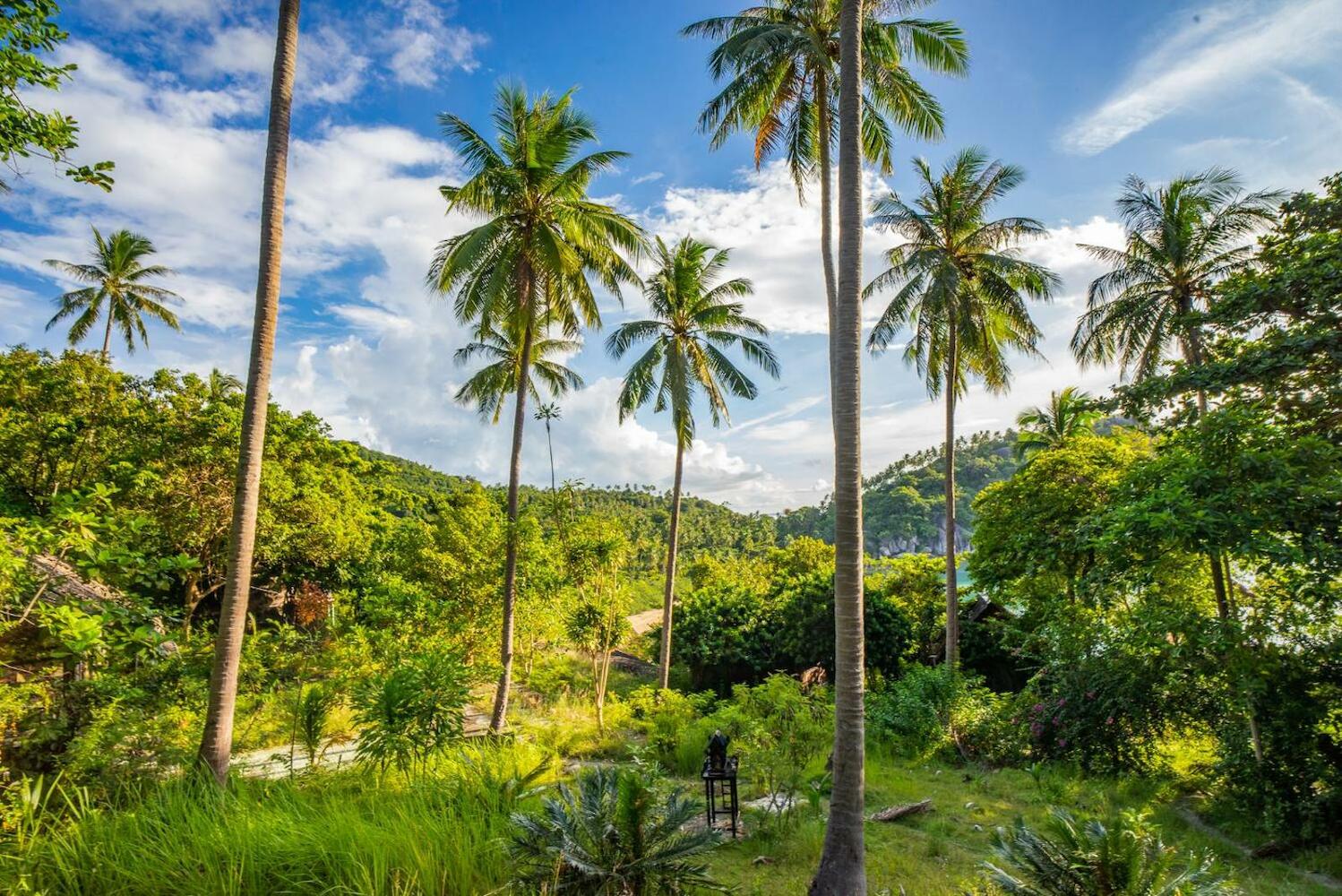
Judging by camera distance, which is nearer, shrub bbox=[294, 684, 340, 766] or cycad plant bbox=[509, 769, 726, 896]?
cycad plant bbox=[509, 769, 726, 896]

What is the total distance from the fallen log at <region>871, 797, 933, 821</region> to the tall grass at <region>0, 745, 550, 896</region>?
5.12 metres

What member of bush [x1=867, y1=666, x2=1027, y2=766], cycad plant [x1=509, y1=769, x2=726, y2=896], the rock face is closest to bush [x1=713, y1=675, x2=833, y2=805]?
bush [x1=867, y1=666, x2=1027, y2=766]

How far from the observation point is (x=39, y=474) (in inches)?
532

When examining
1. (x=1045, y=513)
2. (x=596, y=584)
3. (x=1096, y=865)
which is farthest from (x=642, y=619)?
(x=1096, y=865)

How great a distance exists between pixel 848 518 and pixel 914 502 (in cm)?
6444

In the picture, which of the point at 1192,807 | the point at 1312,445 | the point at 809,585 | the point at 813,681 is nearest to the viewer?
the point at 1312,445

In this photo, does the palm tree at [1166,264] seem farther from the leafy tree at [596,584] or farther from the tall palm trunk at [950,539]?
the leafy tree at [596,584]

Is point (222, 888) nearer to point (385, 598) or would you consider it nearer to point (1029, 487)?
point (385, 598)

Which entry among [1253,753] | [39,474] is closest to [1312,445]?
[1253,753]

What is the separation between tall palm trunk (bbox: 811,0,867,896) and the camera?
15.6 ft

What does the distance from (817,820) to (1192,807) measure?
5351 millimetres

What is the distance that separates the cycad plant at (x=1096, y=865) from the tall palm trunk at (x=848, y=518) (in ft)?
3.97

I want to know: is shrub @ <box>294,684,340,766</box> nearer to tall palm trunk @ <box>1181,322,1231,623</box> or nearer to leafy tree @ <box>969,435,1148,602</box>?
tall palm trunk @ <box>1181,322,1231,623</box>

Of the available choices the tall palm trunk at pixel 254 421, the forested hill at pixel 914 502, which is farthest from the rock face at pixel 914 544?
the tall palm trunk at pixel 254 421
